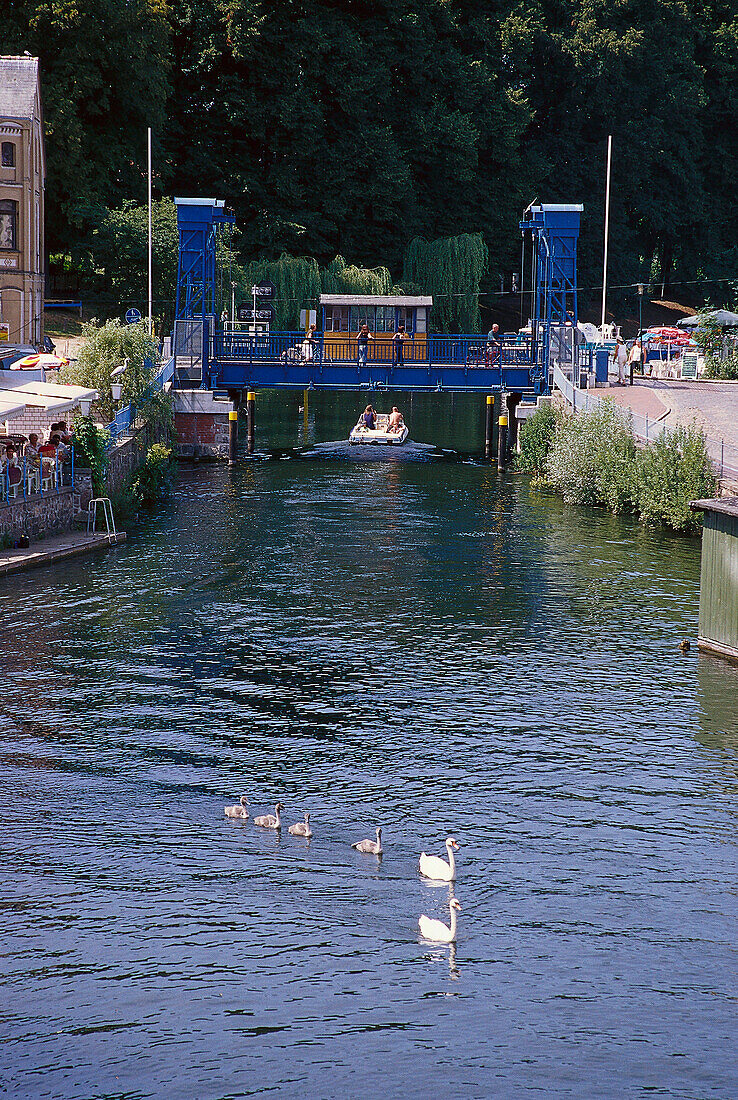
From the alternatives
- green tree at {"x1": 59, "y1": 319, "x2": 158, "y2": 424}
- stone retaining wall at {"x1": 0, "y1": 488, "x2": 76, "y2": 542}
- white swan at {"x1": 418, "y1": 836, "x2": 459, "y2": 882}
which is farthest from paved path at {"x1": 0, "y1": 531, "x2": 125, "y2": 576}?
white swan at {"x1": 418, "y1": 836, "x2": 459, "y2": 882}

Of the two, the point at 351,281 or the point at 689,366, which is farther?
the point at 351,281

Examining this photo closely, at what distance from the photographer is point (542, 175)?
88312 millimetres

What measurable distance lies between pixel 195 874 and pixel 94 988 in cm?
237

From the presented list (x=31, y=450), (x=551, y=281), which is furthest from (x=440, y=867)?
(x=551, y=281)

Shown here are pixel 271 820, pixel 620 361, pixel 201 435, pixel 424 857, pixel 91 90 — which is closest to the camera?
pixel 424 857

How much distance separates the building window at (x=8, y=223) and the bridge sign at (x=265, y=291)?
11289 mm

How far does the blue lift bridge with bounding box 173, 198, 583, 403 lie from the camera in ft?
162

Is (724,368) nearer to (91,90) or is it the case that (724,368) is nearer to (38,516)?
(38,516)

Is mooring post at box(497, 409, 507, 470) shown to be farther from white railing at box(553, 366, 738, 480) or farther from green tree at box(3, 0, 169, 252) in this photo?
green tree at box(3, 0, 169, 252)

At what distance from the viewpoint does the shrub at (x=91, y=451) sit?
33031mm

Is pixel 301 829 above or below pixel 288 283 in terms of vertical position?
below

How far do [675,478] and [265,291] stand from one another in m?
33.9

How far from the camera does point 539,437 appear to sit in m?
46.7

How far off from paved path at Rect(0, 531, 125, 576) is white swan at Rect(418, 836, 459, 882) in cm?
1645
